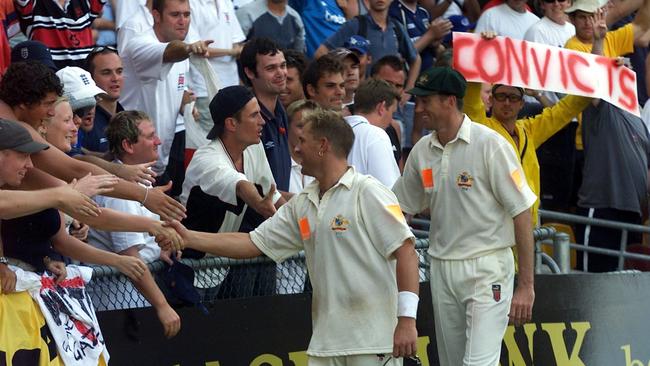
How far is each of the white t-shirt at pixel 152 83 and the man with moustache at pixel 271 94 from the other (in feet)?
2.47

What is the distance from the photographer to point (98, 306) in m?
8.48

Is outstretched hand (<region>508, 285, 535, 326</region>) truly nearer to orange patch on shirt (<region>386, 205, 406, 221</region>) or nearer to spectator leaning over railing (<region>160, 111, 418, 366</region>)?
spectator leaning over railing (<region>160, 111, 418, 366</region>)

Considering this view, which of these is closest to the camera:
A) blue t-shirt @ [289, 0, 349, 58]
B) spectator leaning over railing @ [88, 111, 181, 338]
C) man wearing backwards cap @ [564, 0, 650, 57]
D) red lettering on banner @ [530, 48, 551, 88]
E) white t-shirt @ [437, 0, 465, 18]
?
spectator leaning over railing @ [88, 111, 181, 338]

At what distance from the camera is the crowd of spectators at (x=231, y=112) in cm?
776

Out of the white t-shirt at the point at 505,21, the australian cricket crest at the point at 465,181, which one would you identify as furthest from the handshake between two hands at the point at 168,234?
the white t-shirt at the point at 505,21

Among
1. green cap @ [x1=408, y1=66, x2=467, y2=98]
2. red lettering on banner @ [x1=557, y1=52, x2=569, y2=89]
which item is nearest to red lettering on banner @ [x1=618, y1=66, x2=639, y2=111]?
red lettering on banner @ [x1=557, y1=52, x2=569, y2=89]

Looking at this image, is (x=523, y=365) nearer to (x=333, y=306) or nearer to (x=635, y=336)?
(x=635, y=336)

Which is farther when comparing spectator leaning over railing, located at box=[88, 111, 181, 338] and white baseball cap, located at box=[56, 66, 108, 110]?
white baseball cap, located at box=[56, 66, 108, 110]

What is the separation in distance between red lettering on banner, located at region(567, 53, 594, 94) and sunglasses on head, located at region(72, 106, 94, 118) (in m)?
3.64

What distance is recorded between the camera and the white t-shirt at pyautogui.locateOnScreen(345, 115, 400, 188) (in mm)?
9984

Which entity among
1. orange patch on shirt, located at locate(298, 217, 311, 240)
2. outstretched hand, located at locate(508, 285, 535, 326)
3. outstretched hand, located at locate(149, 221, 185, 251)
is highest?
orange patch on shirt, located at locate(298, 217, 311, 240)

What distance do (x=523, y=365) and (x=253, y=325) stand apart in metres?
2.25

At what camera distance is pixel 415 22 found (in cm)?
1437

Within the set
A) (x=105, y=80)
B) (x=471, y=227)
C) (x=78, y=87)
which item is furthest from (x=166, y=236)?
(x=105, y=80)
